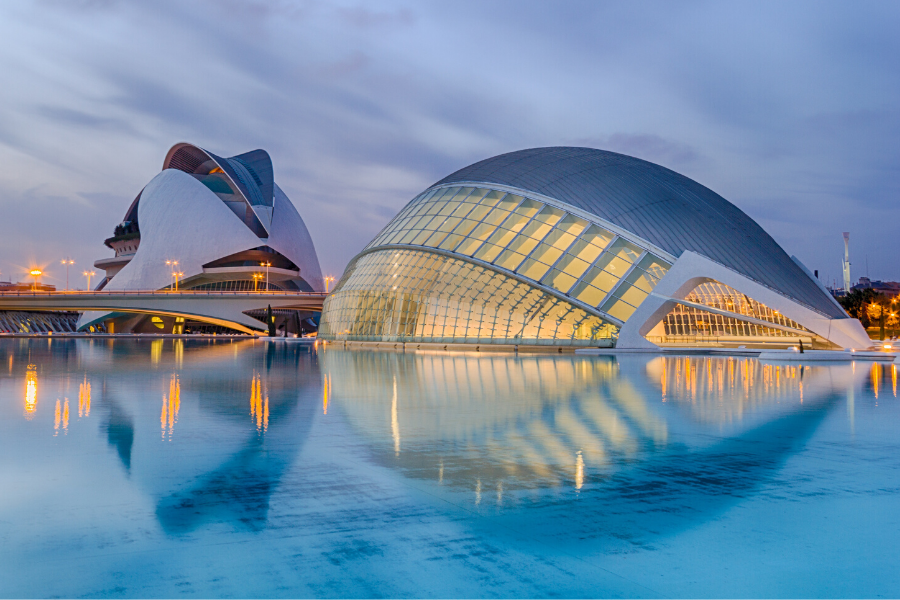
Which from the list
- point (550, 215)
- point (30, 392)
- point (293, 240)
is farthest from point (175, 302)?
point (30, 392)

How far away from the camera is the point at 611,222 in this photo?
36844 millimetres

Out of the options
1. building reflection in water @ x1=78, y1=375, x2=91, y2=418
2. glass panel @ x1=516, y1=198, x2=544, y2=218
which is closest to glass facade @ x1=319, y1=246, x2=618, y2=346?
glass panel @ x1=516, y1=198, x2=544, y2=218

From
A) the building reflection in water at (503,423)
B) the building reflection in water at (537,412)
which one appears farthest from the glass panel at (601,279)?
the building reflection in water at (503,423)

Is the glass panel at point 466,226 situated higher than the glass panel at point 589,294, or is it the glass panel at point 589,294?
the glass panel at point 466,226

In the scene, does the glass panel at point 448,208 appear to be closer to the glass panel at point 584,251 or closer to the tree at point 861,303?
the glass panel at point 584,251

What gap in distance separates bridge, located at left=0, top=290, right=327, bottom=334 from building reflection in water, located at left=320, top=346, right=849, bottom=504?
57878 millimetres

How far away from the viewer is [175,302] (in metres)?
77.2

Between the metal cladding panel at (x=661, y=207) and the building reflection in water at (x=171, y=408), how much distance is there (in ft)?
83.5

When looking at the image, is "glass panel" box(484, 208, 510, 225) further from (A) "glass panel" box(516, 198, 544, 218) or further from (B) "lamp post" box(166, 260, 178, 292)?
(B) "lamp post" box(166, 260, 178, 292)

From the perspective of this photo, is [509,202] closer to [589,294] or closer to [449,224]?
[449,224]

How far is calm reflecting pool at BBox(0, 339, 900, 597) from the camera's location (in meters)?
4.44

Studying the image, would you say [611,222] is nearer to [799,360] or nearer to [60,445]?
[799,360]

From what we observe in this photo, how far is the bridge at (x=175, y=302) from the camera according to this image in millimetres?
76062

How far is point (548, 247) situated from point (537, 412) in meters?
25.7
